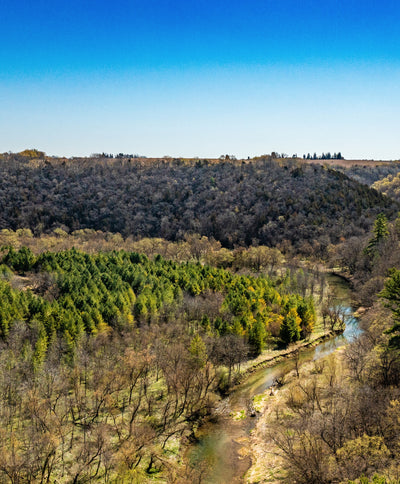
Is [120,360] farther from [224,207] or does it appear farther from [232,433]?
[224,207]

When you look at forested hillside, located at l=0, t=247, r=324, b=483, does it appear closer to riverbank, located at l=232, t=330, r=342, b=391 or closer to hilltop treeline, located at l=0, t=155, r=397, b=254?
riverbank, located at l=232, t=330, r=342, b=391

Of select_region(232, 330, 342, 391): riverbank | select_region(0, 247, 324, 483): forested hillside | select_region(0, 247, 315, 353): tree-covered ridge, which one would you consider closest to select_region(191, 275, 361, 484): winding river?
select_region(232, 330, 342, 391): riverbank

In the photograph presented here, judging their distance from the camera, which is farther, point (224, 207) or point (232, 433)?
point (224, 207)

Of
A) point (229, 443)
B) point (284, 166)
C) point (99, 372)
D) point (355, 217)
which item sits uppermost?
point (284, 166)

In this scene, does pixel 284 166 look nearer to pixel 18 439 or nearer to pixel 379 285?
pixel 379 285

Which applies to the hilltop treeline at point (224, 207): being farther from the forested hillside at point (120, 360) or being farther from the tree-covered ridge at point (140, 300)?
the forested hillside at point (120, 360)

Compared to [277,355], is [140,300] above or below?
above

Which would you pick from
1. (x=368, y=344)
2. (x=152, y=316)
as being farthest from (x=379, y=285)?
(x=152, y=316)

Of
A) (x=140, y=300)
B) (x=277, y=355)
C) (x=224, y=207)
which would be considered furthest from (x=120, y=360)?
(x=224, y=207)

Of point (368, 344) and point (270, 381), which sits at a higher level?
point (368, 344)
